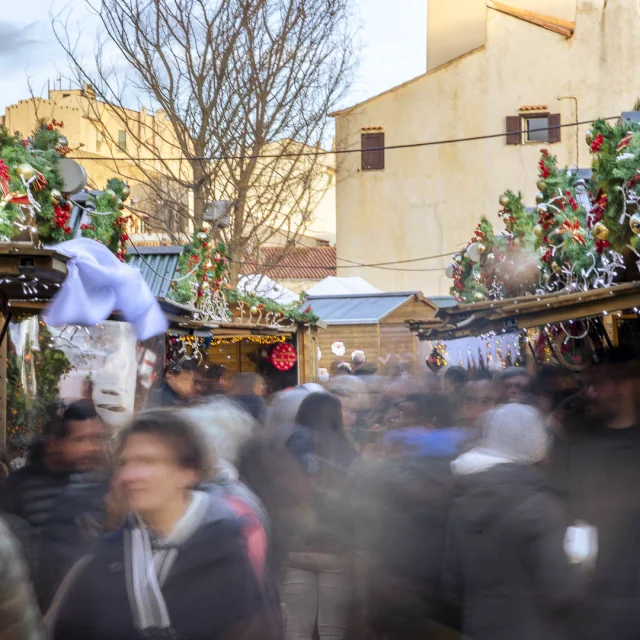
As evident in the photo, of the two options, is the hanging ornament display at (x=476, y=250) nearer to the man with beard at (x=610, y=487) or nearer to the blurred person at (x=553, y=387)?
the blurred person at (x=553, y=387)

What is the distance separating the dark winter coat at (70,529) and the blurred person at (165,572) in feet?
2.12

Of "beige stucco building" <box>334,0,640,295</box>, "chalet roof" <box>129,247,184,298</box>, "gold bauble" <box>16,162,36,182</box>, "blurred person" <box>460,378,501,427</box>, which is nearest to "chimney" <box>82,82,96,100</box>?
"chalet roof" <box>129,247,184,298</box>

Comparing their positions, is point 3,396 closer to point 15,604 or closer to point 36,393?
point 36,393

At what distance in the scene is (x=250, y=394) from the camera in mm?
8359

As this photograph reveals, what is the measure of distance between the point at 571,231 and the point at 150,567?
35.6 feet

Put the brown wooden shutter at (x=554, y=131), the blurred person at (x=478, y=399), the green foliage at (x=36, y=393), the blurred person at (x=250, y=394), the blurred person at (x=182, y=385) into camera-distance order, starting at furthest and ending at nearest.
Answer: the brown wooden shutter at (x=554, y=131) → the blurred person at (x=182, y=385) → the green foliage at (x=36, y=393) → the blurred person at (x=250, y=394) → the blurred person at (x=478, y=399)

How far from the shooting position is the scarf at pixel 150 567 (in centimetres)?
314

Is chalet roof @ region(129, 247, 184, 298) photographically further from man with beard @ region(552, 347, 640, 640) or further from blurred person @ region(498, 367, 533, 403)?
man with beard @ region(552, 347, 640, 640)

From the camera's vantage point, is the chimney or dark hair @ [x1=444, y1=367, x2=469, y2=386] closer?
dark hair @ [x1=444, y1=367, x2=469, y2=386]

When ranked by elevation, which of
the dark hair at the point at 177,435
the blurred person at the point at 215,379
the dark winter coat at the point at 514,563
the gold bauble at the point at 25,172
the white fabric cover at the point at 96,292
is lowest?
the dark winter coat at the point at 514,563

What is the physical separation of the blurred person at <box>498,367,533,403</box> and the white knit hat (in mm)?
3046

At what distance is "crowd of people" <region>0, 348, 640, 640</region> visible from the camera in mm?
3229

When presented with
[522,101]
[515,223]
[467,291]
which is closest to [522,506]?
[515,223]

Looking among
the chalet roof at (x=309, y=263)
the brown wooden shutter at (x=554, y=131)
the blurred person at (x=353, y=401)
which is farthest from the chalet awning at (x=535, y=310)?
the chalet roof at (x=309, y=263)
